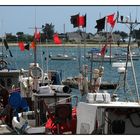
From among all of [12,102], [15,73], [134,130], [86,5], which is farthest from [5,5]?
[15,73]

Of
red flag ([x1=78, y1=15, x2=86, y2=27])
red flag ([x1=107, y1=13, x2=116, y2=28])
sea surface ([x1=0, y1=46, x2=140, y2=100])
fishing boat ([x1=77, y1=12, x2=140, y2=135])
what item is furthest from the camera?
sea surface ([x1=0, y1=46, x2=140, y2=100])

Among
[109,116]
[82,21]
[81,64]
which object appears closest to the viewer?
[109,116]

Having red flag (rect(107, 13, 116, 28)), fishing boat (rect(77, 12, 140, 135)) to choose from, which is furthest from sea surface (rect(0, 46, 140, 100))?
fishing boat (rect(77, 12, 140, 135))

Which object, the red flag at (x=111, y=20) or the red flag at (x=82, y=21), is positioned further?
the red flag at (x=82, y=21)

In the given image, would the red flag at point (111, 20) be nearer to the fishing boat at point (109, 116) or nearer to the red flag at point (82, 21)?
the red flag at point (82, 21)

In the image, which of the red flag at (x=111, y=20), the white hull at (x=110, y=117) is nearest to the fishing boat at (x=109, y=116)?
the white hull at (x=110, y=117)

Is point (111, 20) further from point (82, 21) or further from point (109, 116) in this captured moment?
point (109, 116)

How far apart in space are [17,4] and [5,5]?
0.30 meters

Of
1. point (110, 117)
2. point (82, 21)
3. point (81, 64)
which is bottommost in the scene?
point (81, 64)

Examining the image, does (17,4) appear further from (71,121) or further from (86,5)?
(71,121)

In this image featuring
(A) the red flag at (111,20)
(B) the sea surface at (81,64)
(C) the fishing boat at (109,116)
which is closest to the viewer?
(C) the fishing boat at (109,116)

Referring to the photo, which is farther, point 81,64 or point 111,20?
point 81,64

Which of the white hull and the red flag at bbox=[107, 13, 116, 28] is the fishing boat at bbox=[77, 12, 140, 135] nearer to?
the white hull

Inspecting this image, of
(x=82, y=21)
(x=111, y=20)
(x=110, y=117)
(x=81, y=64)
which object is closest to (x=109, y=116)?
(x=110, y=117)
